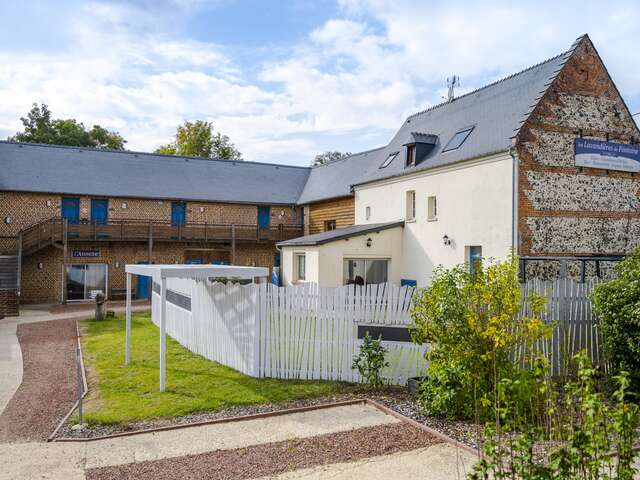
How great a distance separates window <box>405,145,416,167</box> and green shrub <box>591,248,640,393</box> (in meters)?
12.2

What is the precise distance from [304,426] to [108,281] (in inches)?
830

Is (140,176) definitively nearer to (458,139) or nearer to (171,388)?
(458,139)

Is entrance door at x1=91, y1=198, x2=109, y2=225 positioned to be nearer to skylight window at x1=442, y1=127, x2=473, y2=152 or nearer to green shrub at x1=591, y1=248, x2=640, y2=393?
skylight window at x1=442, y1=127, x2=473, y2=152

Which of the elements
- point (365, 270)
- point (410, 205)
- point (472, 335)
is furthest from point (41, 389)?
point (410, 205)

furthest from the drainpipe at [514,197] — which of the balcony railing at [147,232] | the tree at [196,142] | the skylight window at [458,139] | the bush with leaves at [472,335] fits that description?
the tree at [196,142]

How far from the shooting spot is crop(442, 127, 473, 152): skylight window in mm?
18381

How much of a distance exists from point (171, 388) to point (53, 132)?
41.5 m

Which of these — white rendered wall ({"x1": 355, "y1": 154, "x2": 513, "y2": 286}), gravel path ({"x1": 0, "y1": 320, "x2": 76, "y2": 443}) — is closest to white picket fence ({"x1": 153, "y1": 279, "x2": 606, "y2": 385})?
gravel path ({"x1": 0, "y1": 320, "x2": 76, "y2": 443})

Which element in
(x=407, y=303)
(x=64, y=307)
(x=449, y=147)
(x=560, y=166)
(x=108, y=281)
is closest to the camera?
(x=407, y=303)

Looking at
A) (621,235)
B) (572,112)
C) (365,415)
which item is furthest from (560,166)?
(365,415)

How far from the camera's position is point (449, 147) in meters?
18.8

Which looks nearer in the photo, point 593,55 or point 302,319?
point 302,319

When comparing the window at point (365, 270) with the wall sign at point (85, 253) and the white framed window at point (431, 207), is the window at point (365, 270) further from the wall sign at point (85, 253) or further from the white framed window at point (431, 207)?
the wall sign at point (85, 253)

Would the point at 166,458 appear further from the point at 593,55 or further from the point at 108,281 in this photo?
the point at 108,281
